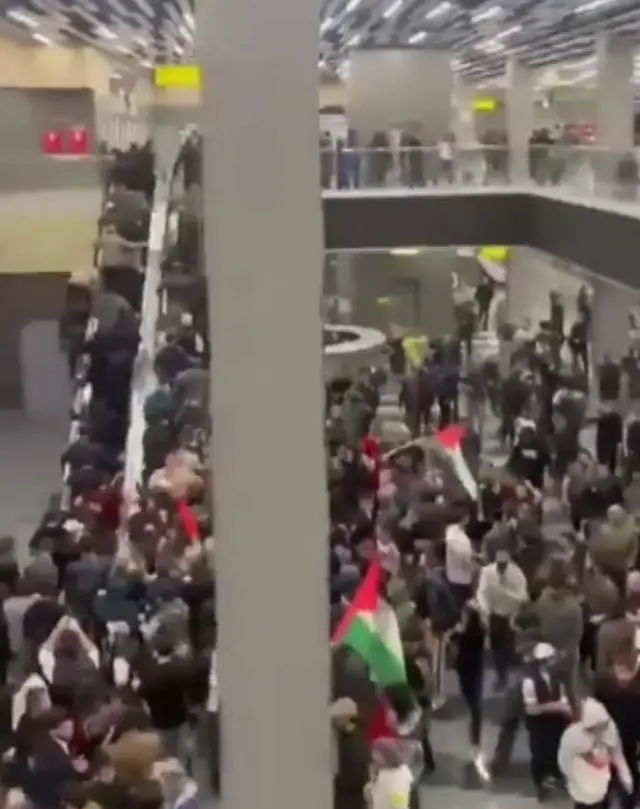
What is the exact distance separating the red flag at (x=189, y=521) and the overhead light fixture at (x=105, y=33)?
2223 centimetres

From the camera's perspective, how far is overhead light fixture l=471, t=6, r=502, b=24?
2918 centimetres

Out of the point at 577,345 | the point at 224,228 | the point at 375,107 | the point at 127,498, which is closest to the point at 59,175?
the point at 577,345

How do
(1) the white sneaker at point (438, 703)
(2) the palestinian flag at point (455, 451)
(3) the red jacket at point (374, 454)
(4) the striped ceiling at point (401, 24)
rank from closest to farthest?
(1) the white sneaker at point (438, 703) → (3) the red jacket at point (374, 454) → (2) the palestinian flag at point (455, 451) → (4) the striped ceiling at point (401, 24)

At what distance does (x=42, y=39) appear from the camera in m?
31.5

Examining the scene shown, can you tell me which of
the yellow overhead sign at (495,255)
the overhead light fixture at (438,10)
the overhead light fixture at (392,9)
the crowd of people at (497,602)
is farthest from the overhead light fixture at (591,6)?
the crowd of people at (497,602)

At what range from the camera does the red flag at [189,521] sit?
11.2m

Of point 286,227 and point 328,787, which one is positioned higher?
point 286,227

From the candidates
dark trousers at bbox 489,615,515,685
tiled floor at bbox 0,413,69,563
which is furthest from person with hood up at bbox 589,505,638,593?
tiled floor at bbox 0,413,69,563

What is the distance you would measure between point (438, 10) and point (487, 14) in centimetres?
103

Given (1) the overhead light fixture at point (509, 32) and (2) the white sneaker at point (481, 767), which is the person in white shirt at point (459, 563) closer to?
(2) the white sneaker at point (481, 767)

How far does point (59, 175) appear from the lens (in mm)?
24688

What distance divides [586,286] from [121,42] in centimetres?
1499

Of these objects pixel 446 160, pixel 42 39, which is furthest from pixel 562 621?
pixel 42 39

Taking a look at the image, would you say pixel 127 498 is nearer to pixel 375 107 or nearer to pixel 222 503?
pixel 222 503
